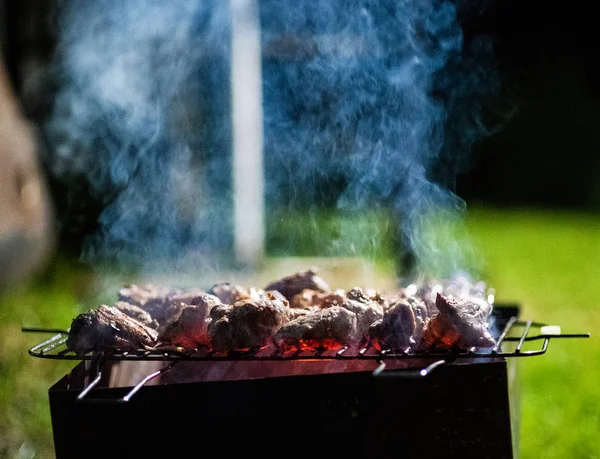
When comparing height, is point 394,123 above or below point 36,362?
above

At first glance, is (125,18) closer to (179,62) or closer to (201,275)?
(179,62)

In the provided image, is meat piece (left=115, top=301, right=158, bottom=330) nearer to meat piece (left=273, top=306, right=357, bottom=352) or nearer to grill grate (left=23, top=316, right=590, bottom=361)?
grill grate (left=23, top=316, right=590, bottom=361)

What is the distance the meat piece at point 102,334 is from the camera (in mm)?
2693

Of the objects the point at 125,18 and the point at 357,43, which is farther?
the point at 125,18

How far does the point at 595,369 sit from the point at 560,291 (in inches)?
83.9

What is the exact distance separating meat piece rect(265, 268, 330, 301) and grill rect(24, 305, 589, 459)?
2.46 feet

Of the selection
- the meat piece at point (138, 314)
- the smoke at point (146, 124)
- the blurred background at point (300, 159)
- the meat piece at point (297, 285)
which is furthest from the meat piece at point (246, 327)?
the smoke at point (146, 124)

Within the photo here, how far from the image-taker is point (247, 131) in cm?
773

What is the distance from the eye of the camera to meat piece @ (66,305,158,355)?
269cm

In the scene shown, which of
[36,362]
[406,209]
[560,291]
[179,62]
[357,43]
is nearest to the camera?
[406,209]

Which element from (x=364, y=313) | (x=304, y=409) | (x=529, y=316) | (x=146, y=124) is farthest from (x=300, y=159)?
(x=146, y=124)

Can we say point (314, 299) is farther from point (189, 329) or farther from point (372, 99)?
point (372, 99)

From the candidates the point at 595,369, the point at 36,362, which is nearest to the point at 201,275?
the point at 36,362

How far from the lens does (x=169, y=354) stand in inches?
104
